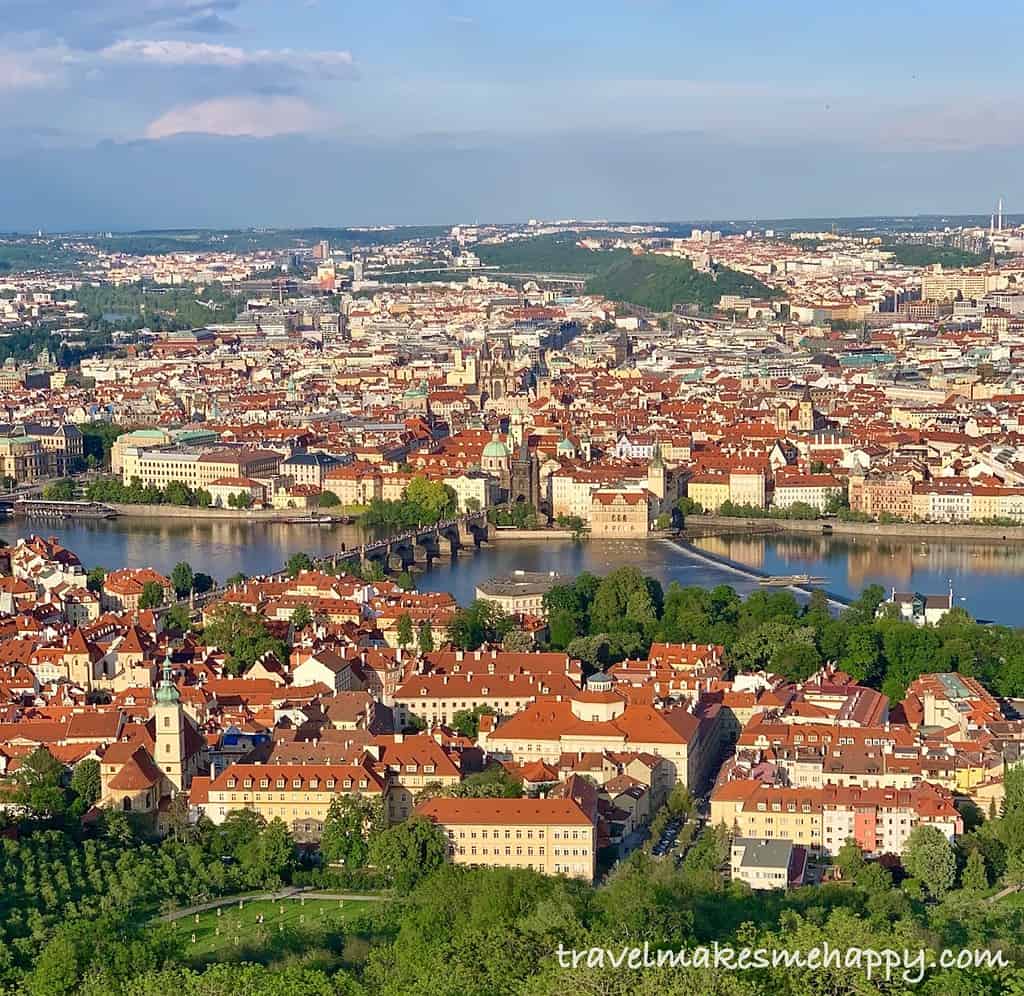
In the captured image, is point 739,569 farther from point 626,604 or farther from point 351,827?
point 351,827

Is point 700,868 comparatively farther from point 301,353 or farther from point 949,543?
point 301,353

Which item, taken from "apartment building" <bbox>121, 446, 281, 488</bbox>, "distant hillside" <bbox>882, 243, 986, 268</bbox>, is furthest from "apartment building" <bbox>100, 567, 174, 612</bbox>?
"distant hillside" <bbox>882, 243, 986, 268</bbox>

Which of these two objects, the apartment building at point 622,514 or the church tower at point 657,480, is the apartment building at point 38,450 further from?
the church tower at point 657,480

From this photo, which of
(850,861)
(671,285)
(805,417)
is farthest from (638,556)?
(671,285)

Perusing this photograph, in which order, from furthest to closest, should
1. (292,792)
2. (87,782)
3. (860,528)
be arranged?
1. (860,528)
2. (87,782)
3. (292,792)

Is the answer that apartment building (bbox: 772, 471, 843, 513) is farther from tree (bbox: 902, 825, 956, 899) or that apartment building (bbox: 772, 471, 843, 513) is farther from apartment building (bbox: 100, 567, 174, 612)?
tree (bbox: 902, 825, 956, 899)
